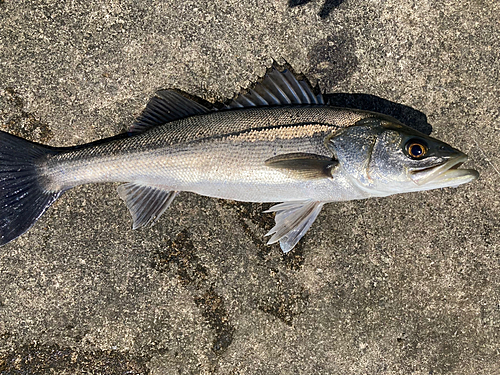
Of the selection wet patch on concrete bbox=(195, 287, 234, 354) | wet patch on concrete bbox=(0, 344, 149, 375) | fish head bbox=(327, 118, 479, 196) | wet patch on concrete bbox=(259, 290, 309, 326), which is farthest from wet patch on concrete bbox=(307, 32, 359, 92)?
wet patch on concrete bbox=(0, 344, 149, 375)

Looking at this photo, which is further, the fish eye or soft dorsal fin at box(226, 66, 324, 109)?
soft dorsal fin at box(226, 66, 324, 109)

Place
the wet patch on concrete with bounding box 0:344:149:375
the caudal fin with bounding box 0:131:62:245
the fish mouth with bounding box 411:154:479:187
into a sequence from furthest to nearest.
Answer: the wet patch on concrete with bounding box 0:344:149:375 < the caudal fin with bounding box 0:131:62:245 < the fish mouth with bounding box 411:154:479:187

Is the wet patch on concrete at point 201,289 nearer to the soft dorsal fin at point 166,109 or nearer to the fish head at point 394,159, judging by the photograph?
the soft dorsal fin at point 166,109

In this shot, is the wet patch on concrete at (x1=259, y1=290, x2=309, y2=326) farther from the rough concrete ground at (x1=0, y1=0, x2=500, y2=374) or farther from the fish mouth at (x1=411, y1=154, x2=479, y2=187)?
the fish mouth at (x1=411, y1=154, x2=479, y2=187)

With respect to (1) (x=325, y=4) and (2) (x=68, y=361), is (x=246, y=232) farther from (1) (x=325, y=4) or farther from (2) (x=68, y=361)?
(1) (x=325, y=4)

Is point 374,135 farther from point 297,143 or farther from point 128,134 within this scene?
point 128,134

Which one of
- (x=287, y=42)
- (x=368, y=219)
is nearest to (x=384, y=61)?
(x=287, y=42)

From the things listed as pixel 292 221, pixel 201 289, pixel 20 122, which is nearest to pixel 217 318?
pixel 201 289
